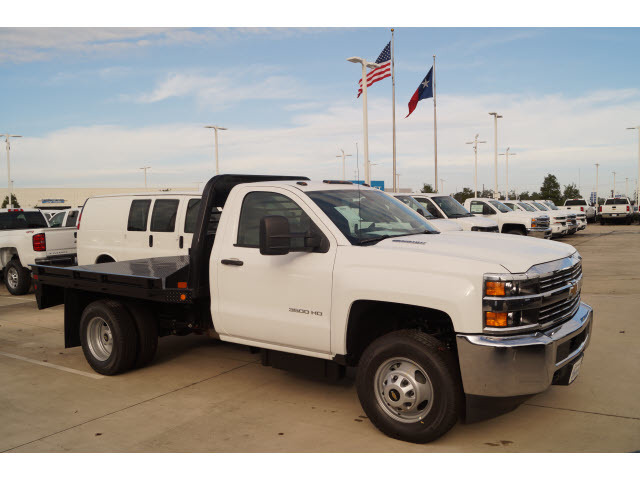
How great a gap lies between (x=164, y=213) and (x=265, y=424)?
5.56 metres

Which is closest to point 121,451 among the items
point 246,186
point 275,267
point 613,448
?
point 275,267

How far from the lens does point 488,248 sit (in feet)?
14.4

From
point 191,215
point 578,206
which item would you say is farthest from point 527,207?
point 191,215

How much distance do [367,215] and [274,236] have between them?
3.42 ft

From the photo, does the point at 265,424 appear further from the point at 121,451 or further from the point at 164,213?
the point at 164,213

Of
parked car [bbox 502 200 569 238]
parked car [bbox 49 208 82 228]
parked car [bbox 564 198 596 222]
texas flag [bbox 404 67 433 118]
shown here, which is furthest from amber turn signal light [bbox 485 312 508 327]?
parked car [bbox 564 198 596 222]

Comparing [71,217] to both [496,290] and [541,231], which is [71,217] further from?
[541,231]

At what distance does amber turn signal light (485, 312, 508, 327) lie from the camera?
12.7ft

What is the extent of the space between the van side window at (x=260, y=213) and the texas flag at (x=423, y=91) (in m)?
24.3

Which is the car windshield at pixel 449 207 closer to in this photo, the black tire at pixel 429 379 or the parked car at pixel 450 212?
the parked car at pixel 450 212

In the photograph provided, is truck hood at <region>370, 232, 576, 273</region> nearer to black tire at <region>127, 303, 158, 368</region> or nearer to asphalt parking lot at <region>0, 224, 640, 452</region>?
asphalt parking lot at <region>0, 224, 640, 452</region>

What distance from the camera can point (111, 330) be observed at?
20.0 feet

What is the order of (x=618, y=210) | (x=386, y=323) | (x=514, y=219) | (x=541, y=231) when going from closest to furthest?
1. (x=386, y=323)
2. (x=541, y=231)
3. (x=514, y=219)
4. (x=618, y=210)

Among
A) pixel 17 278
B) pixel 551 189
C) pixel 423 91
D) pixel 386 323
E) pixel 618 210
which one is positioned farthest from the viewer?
pixel 551 189
